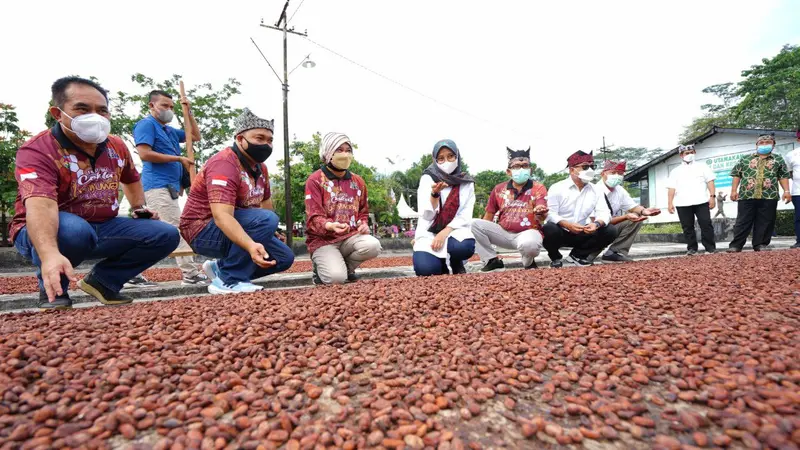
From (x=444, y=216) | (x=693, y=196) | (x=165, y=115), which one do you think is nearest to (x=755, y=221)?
(x=693, y=196)

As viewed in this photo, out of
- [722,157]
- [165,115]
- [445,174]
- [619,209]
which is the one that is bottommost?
[619,209]

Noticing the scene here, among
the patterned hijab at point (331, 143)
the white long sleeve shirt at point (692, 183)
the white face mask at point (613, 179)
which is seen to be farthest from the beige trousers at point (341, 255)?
the white long sleeve shirt at point (692, 183)

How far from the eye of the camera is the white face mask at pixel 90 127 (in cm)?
227

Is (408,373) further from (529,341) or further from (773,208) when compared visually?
(773,208)

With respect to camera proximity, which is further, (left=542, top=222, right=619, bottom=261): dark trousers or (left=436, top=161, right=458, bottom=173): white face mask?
(left=542, top=222, right=619, bottom=261): dark trousers

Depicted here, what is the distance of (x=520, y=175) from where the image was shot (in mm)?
4105

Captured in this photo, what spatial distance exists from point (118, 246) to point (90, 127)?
773 millimetres

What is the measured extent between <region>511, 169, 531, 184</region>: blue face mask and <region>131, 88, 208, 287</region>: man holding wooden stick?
11.2ft

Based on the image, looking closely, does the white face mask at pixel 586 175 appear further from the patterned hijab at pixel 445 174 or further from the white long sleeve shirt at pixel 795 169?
the white long sleeve shirt at pixel 795 169

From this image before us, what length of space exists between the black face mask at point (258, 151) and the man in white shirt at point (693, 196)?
17.0 ft

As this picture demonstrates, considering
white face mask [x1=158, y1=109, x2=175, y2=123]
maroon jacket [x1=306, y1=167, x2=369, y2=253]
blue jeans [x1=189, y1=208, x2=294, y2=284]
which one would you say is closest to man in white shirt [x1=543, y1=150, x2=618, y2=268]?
maroon jacket [x1=306, y1=167, x2=369, y2=253]

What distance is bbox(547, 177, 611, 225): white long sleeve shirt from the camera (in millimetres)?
4312

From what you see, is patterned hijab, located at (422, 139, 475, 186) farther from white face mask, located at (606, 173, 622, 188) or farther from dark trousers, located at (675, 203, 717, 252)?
dark trousers, located at (675, 203, 717, 252)

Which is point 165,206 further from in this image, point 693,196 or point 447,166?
point 693,196
